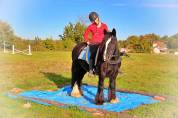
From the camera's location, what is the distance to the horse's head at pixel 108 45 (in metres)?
7.16

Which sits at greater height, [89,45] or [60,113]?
[89,45]

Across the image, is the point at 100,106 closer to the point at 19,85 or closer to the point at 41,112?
the point at 41,112

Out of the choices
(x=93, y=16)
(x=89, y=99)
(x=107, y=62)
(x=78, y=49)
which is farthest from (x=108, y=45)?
(x=89, y=99)

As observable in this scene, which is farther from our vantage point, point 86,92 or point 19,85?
point 19,85

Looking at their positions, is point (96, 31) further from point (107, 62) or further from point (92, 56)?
point (107, 62)

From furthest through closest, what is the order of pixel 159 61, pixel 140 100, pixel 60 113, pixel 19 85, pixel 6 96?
pixel 159 61, pixel 19 85, pixel 6 96, pixel 140 100, pixel 60 113

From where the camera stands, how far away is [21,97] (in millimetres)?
8602

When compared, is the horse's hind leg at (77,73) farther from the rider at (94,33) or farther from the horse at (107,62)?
the rider at (94,33)

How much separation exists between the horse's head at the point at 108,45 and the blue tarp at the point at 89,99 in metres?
1.14

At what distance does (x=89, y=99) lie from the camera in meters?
8.46

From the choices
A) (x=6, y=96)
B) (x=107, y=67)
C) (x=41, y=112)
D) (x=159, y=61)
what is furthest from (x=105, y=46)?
(x=159, y=61)

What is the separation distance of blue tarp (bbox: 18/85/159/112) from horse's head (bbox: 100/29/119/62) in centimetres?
114

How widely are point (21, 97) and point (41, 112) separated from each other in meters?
1.77

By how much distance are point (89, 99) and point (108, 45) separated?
188 centimetres
